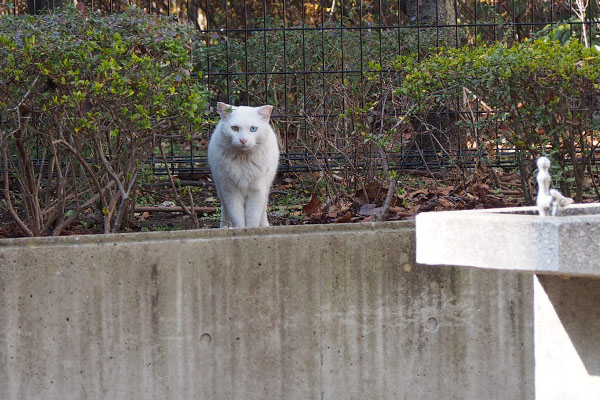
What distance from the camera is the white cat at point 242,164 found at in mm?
5711

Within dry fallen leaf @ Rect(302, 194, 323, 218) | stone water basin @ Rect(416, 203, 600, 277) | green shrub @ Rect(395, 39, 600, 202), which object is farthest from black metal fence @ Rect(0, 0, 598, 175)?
stone water basin @ Rect(416, 203, 600, 277)

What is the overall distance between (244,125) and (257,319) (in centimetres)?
146

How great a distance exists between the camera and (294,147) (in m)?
7.43

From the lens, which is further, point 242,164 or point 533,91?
point 242,164

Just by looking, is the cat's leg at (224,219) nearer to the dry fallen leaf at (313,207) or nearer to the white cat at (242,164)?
the white cat at (242,164)

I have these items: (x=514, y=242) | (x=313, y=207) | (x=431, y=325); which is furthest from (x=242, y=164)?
(x=514, y=242)

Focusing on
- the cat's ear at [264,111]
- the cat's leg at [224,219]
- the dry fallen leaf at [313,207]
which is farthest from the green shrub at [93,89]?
the dry fallen leaf at [313,207]

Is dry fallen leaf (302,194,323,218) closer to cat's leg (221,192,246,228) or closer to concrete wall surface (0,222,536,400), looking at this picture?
cat's leg (221,192,246,228)

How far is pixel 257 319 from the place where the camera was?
475cm

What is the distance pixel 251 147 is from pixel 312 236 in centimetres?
112

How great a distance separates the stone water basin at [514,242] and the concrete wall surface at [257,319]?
174cm

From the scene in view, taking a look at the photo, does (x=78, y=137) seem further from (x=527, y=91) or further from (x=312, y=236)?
(x=527, y=91)

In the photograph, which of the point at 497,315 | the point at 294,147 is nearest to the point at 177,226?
the point at 294,147

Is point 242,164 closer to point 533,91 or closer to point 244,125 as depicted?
point 244,125
